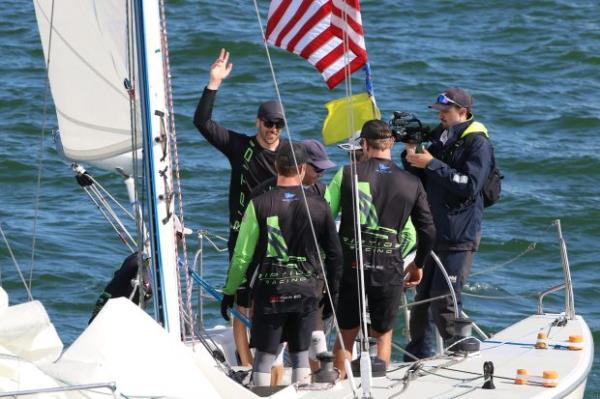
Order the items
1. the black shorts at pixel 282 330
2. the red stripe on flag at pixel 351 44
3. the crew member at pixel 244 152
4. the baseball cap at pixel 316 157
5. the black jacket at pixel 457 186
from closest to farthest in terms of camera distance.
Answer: the black shorts at pixel 282 330
the baseball cap at pixel 316 157
the crew member at pixel 244 152
the red stripe on flag at pixel 351 44
the black jacket at pixel 457 186

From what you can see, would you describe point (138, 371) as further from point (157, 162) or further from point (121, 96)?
point (121, 96)

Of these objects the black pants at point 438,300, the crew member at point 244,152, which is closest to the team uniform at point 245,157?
the crew member at point 244,152

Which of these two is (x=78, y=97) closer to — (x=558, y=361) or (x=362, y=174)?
(x=362, y=174)

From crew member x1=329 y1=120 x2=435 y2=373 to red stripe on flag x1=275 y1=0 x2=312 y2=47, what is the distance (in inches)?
33.7

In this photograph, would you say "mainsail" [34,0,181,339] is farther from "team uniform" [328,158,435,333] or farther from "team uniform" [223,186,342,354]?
"team uniform" [328,158,435,333]

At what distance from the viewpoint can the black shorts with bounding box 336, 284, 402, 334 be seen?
831 centimetres

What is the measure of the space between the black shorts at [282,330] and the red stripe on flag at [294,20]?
1.79 m

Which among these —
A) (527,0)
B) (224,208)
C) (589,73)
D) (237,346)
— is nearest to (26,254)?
(224,208)

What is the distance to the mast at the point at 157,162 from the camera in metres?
7.58

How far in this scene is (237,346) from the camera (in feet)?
29.4

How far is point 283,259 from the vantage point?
777 centimetres

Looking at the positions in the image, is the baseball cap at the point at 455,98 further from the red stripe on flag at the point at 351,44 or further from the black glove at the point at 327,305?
the black glove at the point at 327,305

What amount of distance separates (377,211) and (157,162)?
1.33 meters

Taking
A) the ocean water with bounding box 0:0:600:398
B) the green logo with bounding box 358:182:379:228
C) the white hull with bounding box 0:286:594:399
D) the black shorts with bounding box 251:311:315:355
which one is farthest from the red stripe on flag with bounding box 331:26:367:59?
the ocean water with bounding box 0:0:600:398
